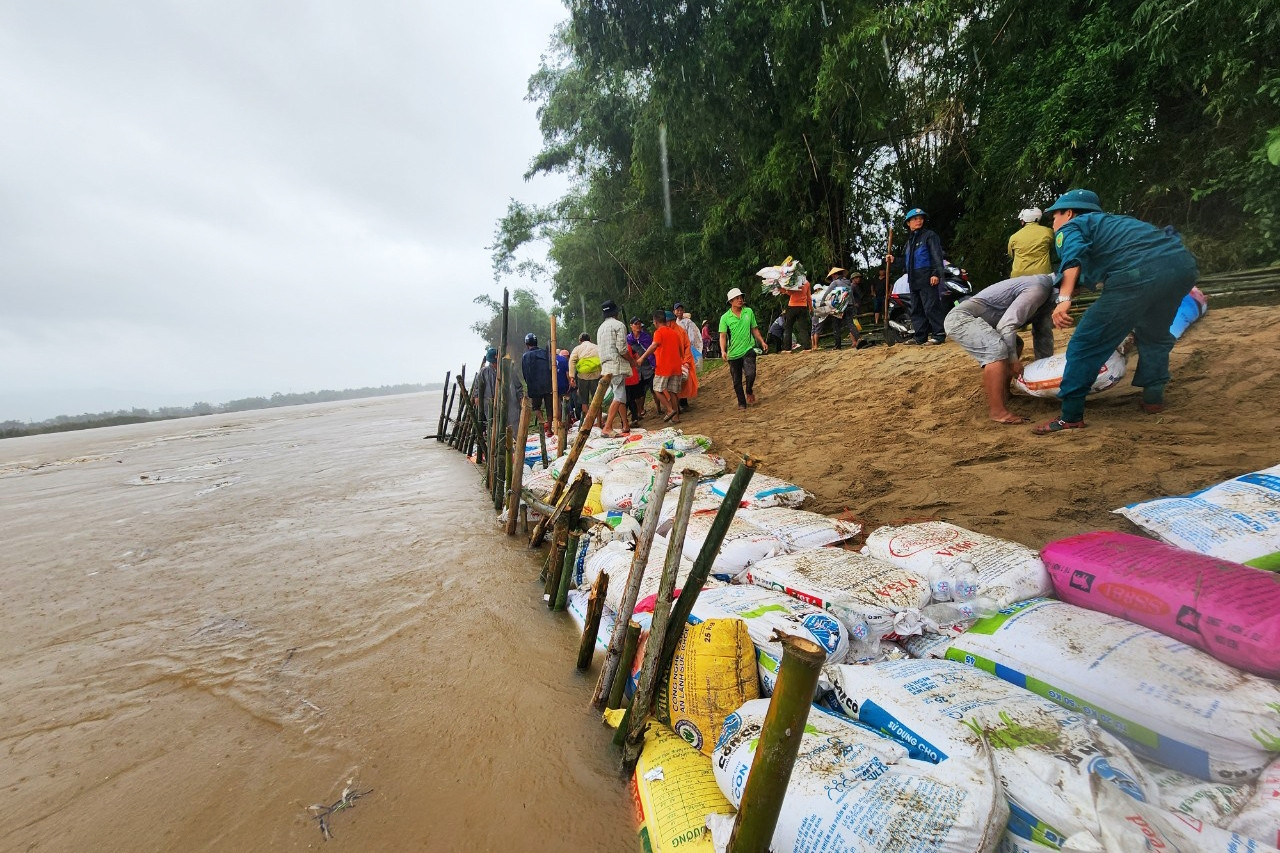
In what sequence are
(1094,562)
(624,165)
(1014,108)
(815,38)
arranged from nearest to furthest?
(1094,562) < (1014,108) < (815,38) < (624,165)

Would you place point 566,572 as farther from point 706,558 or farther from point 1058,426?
point 1058,426

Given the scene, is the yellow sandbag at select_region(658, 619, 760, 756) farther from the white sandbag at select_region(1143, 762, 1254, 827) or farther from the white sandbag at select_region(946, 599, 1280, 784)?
the white sandbag at select_region(1143, 762, 1254, 827)

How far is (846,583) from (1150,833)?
94cm

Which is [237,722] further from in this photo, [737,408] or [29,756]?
[737,408]

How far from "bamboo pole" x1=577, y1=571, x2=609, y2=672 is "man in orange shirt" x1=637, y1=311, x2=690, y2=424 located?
4.40 m

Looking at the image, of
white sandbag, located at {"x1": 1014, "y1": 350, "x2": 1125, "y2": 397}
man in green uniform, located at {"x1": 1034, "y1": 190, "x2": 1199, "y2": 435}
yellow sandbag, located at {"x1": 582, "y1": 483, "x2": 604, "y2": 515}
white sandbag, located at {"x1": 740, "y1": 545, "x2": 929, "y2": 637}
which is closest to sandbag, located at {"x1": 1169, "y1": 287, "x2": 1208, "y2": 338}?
white sandbag, located at {"x1": 1014, "y1": 350, "x2": 1125, "y2": 397}

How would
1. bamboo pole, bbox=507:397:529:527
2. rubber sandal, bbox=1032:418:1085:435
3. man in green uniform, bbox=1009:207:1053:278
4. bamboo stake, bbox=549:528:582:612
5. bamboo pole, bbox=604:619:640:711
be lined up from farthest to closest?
1. bamboo pole, bbox=507:397:529:527
2. man in green uniform, bbox=1009:207:1053:278
3. rubber sandal, bbox=1032:418:1085:435
4. bamboo stake, bbox=549:528:582:612
5. bamboo pole, bbox=604:619:640:711

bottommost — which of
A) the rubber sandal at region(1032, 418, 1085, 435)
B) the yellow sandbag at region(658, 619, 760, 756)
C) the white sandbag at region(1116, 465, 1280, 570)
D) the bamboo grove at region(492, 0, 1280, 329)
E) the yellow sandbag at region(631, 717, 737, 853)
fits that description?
the yellow sandbag at region(631, 717, 737, 853)

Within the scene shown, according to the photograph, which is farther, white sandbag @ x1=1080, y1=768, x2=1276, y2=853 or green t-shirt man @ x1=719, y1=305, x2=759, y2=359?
green t-shirt man @ x1=719, y1=305, x2=759, y2=359

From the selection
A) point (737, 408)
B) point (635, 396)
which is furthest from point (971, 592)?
point (635, 396)

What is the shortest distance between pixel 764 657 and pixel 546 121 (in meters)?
16.8

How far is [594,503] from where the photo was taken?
3.81m

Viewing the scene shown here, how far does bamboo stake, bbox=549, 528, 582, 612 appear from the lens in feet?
9.39

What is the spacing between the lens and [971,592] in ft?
5.69
